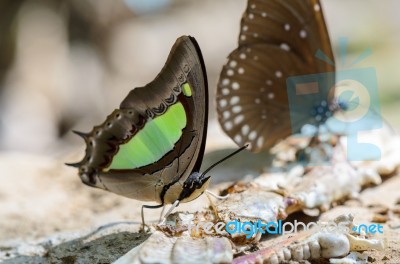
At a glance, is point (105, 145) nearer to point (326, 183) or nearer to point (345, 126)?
point (326, 183)

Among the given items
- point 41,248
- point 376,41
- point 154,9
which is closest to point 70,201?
point 41,248

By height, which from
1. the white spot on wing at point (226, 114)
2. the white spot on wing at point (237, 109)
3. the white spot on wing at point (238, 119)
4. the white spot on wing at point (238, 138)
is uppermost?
the white spot on wing at point (237, 109)

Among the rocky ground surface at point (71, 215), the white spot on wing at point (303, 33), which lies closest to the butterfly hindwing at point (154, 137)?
the rocky ground surface at point (71, 215)

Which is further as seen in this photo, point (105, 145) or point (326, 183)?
point (326, 183)

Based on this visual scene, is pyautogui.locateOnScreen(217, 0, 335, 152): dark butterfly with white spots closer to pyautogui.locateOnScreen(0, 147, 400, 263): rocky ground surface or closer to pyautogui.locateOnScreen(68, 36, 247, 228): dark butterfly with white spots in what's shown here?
pyautogui.locateOnScreen(0, 147, 400, 263): rocky ground surface

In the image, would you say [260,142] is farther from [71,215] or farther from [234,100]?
[71,215]

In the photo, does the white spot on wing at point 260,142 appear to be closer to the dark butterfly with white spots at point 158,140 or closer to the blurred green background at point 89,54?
the dark butterfly with white spots at point 158,140
